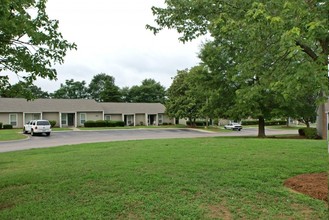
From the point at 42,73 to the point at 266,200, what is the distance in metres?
5.11

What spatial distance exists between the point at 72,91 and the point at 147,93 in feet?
75.8

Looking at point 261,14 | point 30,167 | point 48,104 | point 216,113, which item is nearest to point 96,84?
point 48,104

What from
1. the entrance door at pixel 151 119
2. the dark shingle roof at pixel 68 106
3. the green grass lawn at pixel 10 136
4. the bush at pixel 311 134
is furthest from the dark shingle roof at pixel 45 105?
the bush at pixel 311 134

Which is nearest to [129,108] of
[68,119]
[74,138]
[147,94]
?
[68,119]

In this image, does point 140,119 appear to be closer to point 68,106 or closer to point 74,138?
point 68,106

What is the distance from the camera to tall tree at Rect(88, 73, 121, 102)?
76.2 meters

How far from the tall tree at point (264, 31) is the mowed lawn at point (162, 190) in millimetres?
2010

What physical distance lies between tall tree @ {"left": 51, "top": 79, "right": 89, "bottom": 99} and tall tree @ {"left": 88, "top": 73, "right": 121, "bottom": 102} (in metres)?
2.16

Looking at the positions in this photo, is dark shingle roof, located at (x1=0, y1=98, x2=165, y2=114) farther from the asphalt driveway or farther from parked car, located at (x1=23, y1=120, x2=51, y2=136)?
parked car, located at (x1=23, y1=120, x2=51, y2=136)

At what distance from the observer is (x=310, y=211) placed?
5262mm

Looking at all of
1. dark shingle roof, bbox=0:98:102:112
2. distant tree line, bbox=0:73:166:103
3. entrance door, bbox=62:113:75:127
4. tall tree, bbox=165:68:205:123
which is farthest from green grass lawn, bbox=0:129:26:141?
distant tree line, bbox=0:73:166:103

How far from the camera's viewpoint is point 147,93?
259ft

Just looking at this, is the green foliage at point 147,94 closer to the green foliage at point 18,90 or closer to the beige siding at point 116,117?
the beige siding at point 116,117

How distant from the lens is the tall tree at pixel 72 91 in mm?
85062
